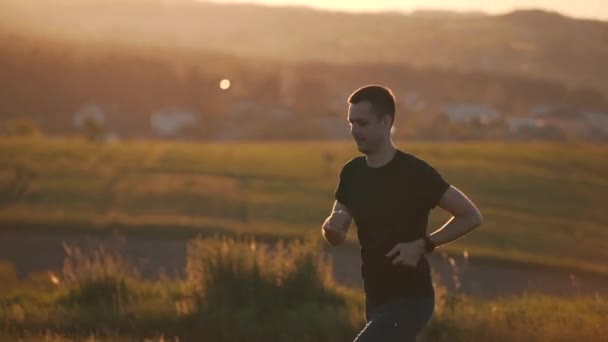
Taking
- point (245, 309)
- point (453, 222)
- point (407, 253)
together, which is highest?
point (453, 222)

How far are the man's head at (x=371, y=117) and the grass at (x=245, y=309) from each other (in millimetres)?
3951

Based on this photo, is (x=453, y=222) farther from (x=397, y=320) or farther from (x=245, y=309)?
(x=245, y=309)

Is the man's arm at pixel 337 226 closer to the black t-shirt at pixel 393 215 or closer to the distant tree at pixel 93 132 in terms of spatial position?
the black t-shirt at pixel 393 215

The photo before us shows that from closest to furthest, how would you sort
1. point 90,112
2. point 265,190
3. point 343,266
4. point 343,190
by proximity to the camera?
point 343,190
point 343,266
point 265,190
point 90,112

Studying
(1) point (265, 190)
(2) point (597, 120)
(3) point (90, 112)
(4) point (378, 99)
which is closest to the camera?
(4) point (378, 99)

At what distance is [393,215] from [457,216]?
33cm

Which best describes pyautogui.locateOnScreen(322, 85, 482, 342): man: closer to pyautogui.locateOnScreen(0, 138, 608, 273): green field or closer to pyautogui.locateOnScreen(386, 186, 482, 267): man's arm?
pyautogui.locateOnScreen(386, 186, 482, 267): man's arm

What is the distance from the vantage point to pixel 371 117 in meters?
5.43

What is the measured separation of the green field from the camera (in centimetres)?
2450

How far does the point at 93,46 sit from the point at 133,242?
111288 millimetres

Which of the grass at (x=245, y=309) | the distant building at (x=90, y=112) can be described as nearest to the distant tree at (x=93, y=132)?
the grass at (x=245, y=309)

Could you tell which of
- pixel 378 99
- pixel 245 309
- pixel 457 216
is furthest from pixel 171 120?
pixel 457 216

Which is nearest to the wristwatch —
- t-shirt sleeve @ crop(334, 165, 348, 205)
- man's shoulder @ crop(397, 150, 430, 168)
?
man's shoulder @ crop(397, 150, 430, 168)

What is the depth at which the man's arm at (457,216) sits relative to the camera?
17.7ft
